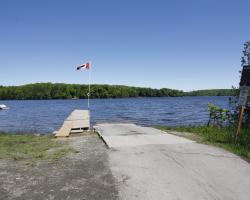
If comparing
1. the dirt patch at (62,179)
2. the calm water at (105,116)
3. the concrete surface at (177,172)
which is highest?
the concrete surface at (177,172)

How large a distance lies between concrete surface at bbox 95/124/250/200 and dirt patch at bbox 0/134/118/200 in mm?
296

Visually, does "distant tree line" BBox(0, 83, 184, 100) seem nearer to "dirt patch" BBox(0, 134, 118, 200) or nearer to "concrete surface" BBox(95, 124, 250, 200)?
"concrete surface" BBox(95, 124, 250, 200)

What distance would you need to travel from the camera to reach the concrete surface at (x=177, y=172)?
19.1 feet

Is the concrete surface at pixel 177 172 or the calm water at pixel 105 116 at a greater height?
the concrete surface at pixel 177 172

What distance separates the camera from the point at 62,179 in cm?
673

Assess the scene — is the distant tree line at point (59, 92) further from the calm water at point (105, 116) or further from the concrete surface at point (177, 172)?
the concrete surface at point (177, 172)

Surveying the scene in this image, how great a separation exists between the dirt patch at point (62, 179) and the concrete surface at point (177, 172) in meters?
0.30

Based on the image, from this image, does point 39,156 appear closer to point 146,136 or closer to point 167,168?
point 167,168

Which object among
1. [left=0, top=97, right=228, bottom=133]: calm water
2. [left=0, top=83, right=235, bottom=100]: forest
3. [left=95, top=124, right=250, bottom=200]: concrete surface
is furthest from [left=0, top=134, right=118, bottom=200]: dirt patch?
[left=0, top=83, right=235, bottom=100]: forest

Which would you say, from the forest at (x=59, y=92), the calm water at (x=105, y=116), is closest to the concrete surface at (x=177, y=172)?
the calm water at (x=105, y=116)

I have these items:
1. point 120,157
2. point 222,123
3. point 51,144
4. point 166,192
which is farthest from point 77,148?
point 222,123

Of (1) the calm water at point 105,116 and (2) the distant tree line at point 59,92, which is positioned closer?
(1) the calm water at point 105,116

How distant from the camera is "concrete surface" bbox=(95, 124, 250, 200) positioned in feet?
19.1

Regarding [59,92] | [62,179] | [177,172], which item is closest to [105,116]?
[177,172]
